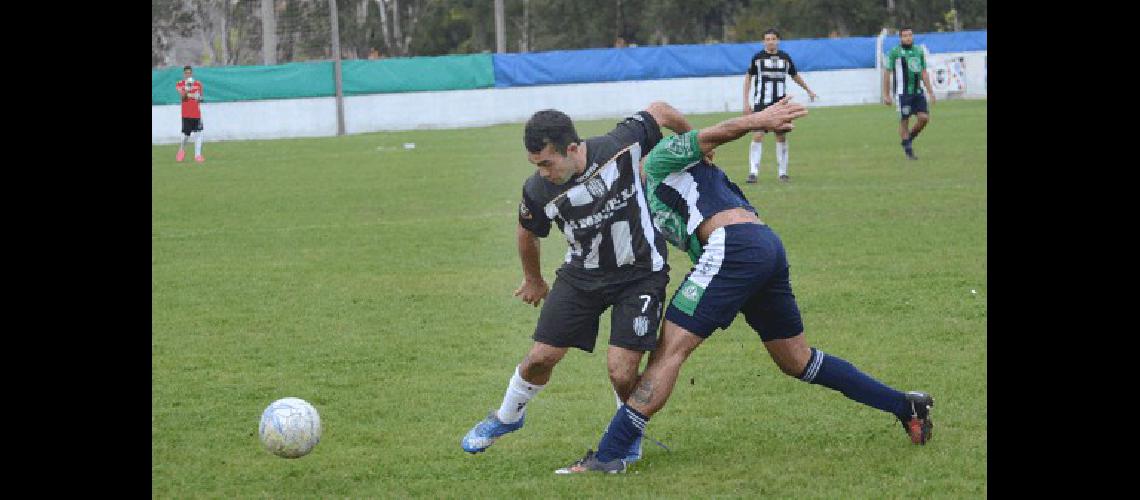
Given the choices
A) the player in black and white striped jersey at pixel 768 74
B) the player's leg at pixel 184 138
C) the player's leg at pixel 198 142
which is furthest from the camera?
the player's leg at pixel 184 138

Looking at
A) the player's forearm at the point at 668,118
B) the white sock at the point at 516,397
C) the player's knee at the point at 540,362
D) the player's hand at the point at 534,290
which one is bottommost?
the white sock at the point at 516,397

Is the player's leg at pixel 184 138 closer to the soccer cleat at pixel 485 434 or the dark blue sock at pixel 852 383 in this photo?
the soccer cleat at pixel 485 434

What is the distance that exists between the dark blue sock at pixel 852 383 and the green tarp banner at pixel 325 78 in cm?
3224

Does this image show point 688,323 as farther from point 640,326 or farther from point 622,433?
point 622,433

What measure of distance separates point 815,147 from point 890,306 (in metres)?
16.9

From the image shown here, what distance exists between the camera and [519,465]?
272 inches

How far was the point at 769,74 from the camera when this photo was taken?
70.1ft

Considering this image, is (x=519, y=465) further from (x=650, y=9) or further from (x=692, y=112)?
(x=650, y=9)

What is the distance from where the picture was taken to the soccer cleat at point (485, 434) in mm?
7090

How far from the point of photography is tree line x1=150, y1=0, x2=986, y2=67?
Answer: 60.1 metres

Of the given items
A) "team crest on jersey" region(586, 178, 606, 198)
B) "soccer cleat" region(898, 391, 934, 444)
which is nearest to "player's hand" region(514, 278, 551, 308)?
"team crest on jersey" region(586, 178, 606, 198)

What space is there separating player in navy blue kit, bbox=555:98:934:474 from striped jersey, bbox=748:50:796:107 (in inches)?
577

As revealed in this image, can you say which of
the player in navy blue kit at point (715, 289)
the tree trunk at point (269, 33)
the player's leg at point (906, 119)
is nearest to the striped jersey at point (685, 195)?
the player in navy blue kit at point (715, 289)
